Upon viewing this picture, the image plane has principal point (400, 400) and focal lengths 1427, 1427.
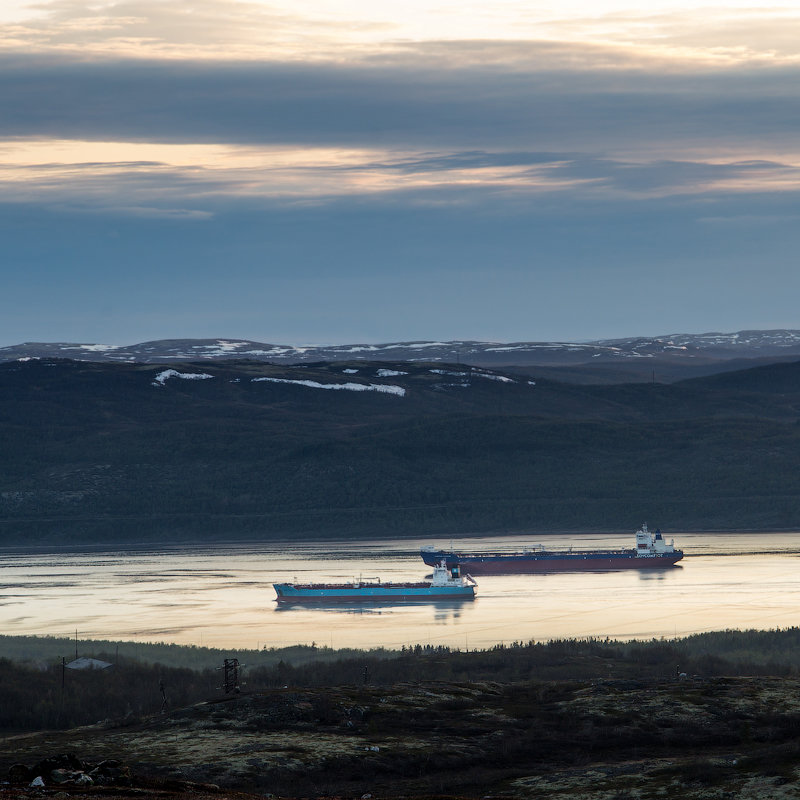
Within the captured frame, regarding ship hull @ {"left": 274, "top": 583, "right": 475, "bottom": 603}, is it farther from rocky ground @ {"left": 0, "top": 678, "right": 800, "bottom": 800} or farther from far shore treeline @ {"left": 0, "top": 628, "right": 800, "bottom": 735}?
rocky ground @ {"left": 0, "top": 678, "right": 800, "bottom": 800}

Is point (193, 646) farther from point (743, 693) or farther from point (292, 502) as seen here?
point (292, 502)

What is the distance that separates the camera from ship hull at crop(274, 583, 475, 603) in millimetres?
96062

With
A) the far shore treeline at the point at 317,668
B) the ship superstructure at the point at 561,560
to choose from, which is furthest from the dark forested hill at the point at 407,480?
the far shore treeline at the point at 317,668

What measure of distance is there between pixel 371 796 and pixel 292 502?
136 m

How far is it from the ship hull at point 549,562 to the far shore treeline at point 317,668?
152ft

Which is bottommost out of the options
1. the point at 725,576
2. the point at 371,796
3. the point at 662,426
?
the point at 371,796

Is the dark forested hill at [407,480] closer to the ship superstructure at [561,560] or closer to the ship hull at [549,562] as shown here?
the ship superstructure at [561,560]

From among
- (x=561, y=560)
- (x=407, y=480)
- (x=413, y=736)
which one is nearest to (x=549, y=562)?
(x=561, y=560)

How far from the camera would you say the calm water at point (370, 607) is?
78.8 meters

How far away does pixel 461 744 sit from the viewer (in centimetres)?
4034

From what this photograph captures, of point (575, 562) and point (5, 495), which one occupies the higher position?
point (5, 495)

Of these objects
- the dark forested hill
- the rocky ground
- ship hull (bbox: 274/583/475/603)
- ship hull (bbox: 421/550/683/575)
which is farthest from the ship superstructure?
the rocky ground

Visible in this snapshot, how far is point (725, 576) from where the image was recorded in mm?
104625

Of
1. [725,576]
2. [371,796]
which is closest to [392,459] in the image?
[725,576]
